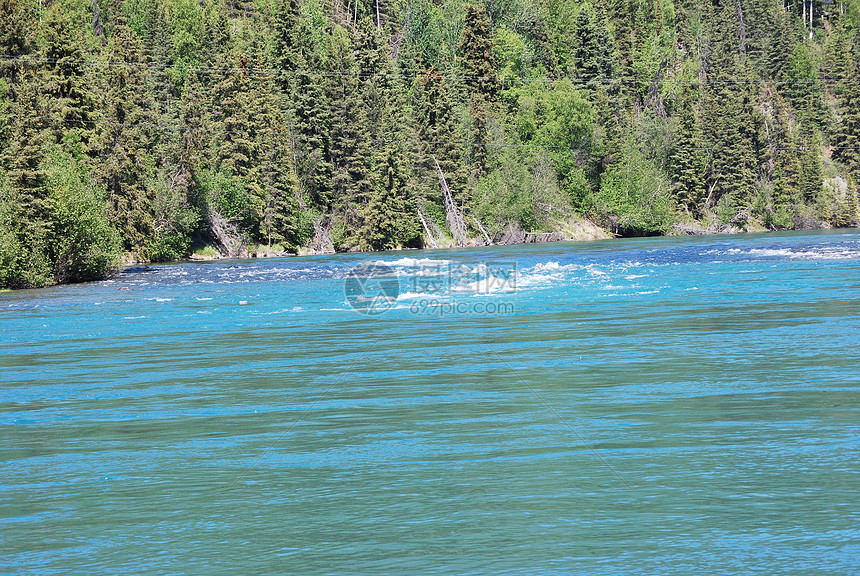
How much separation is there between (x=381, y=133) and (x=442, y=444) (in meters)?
69.1

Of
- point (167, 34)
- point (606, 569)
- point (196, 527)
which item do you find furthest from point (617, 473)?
point (167, 34)

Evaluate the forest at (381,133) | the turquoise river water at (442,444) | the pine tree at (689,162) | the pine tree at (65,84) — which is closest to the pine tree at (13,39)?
the forest at (381,133)

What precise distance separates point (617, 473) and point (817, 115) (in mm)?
114492

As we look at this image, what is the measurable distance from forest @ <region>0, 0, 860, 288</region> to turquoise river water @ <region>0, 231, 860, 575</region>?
2478cm

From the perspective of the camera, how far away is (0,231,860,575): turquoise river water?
22.2 ft

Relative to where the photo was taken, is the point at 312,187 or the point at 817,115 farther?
the point at 817,115

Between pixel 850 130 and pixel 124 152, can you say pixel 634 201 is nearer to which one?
pixel 850 130

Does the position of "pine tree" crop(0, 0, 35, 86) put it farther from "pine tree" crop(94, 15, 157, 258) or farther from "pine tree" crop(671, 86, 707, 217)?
"pine tree" crop(671, 86, 707, 217)

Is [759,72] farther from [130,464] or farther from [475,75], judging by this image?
[130,464]

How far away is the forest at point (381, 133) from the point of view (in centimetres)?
5750

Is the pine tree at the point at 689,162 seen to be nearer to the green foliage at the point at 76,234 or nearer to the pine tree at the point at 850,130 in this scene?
the pine tree at the point at 850,130

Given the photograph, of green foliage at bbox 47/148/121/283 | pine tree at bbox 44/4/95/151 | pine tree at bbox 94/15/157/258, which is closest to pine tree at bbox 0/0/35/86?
pine tree at bbox 44/4/95/151

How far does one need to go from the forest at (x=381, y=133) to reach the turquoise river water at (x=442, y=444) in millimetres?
24783

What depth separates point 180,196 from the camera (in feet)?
203
